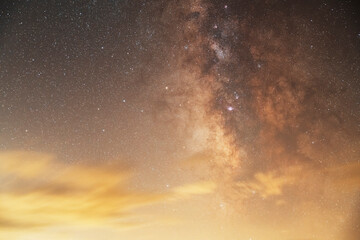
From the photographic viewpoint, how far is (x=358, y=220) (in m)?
30.4

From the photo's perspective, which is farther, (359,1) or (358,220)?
(358,220)

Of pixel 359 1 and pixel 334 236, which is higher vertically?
pixel 359 1

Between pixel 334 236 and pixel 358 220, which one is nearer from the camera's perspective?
pixel 334 236

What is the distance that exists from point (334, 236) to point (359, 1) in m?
24.6

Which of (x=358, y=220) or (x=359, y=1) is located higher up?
(x=359, y=1)

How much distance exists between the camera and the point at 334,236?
2575 centimetres

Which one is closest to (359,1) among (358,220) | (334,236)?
(334,236)

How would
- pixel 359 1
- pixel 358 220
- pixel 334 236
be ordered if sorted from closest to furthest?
1. pixel 359 1
2. pixel 334 236
3. pixel 358 220

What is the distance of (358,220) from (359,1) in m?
30.4

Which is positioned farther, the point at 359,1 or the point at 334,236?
the point at 334,236

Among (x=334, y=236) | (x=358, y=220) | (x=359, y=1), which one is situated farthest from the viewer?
(x=358, y=220)

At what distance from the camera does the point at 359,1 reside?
793cm

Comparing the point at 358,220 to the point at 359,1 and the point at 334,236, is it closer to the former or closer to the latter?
the point at 334,236
